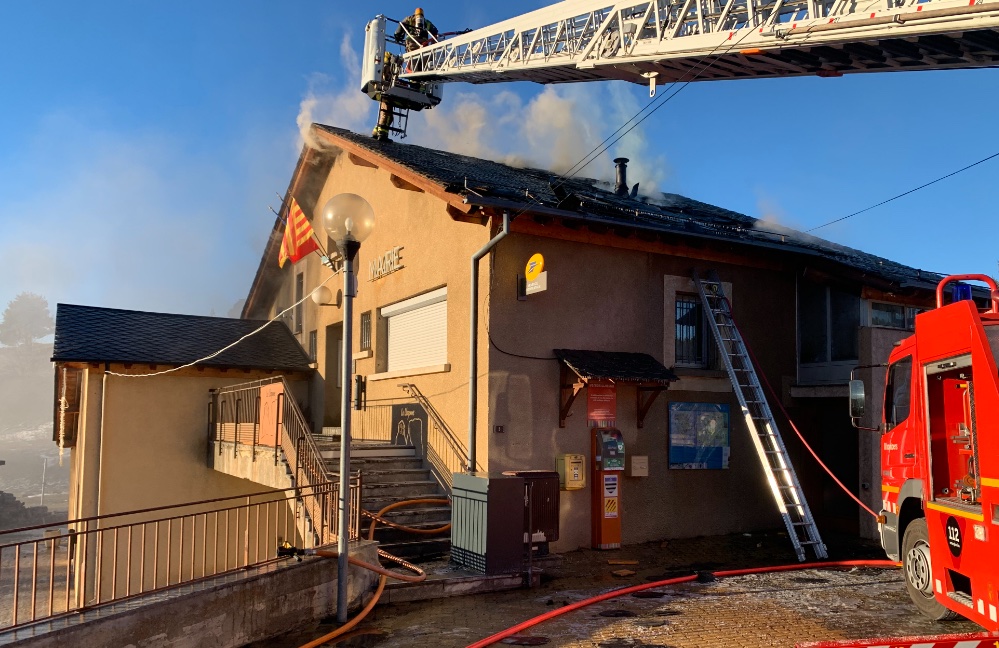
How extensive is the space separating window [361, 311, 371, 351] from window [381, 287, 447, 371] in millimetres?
778

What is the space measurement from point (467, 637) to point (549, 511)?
2911 mm

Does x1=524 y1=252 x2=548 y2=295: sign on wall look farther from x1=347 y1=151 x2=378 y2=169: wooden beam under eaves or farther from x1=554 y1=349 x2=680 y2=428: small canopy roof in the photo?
x1=347 y1=151 x2=378 y2=169: wooden beam under eaves

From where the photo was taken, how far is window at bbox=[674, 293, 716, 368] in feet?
44.2

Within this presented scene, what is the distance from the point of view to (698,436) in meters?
13.0

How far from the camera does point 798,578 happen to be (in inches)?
383

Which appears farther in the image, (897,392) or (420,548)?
(420,548)

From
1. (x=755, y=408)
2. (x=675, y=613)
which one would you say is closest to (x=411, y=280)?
(x=755, y=408)

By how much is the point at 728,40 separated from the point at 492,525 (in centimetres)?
655

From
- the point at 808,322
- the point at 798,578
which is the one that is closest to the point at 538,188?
the point at 808,322

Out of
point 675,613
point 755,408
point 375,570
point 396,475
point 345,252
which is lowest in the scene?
point 675,613

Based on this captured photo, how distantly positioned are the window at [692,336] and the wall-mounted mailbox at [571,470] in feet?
10.00

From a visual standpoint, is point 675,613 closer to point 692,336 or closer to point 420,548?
point 420,548

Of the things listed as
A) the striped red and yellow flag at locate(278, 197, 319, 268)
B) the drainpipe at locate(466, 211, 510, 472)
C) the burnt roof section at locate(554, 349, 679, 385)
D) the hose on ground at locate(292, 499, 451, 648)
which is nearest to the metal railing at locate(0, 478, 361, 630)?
the hose on ground at locate(292, 499, 451, 648)

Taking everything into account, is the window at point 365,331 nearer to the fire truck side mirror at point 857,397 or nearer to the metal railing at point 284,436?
the metal railing at point 284,436
